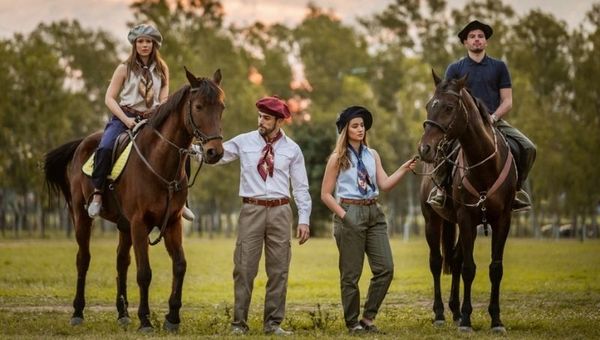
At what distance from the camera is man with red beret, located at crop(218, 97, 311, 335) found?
13.6m

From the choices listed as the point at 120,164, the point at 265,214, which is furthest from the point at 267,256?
the point at 120,164

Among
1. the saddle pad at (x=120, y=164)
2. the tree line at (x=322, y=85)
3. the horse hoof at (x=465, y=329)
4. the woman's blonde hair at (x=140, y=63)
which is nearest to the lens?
the horse hoof at (x=465, y=329)

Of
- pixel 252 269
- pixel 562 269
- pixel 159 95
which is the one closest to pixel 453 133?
pixel 252 269

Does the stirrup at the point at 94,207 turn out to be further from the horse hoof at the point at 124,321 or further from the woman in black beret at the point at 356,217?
the woman in black beret at the point at 356,217

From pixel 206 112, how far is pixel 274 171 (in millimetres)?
1051

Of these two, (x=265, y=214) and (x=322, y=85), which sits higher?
(x=322, y=85)

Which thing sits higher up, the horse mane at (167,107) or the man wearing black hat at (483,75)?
the man wearing black hat at (483,75)

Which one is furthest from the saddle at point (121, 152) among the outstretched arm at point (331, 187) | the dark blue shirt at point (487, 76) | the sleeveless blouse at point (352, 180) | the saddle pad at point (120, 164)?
the dark blue shirt at point (487, 76)

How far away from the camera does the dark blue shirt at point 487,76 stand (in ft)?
52.4

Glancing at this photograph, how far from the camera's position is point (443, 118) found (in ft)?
45.6

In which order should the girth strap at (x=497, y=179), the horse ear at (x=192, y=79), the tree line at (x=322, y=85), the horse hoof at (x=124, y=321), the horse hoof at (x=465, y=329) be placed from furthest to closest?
the tree line at (x=322, y=85) → the horse hoof at (x=124, y=321) → the girth strap at (x=497, y=179) → the horse hoof at (x=465, y=329) → the horse ear at (x=192, y=79)

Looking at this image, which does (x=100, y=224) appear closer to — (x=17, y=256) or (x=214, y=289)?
(x=17, y=256)

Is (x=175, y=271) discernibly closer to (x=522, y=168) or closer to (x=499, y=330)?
(x=499, y=330)

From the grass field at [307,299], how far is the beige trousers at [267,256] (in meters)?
0.36
